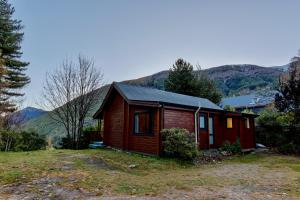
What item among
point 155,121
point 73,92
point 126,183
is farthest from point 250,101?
point 126,183

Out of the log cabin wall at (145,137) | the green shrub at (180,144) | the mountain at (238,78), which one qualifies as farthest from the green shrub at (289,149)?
the mountain at (238,78)

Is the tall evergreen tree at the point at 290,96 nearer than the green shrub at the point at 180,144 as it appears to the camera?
No

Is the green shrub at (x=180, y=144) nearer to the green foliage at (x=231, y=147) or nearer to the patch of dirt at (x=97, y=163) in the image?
Answer: the patch of dirt at (x=97, y=163)

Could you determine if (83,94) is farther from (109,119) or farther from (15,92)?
(15,92)

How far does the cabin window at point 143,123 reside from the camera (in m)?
12.9

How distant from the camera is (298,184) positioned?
6965mm

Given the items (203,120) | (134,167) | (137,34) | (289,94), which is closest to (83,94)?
(137,34)

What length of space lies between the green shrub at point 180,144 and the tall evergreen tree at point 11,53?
637 inches

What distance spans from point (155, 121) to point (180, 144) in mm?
1833

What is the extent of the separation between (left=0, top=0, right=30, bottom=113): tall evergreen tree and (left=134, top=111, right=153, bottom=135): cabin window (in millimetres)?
13569

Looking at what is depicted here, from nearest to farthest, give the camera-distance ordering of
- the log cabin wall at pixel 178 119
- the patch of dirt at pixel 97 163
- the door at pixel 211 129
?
the patch of dirt at pixel 97 163 → the log cabin wall at pixel 178 119 → the door at pixel 211 129

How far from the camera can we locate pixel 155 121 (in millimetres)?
12273

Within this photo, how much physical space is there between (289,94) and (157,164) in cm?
1162

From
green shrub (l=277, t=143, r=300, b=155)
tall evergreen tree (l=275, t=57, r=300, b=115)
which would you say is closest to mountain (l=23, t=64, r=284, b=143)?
tall evergreen tree (l=275, t=57, r=300, b=115)
